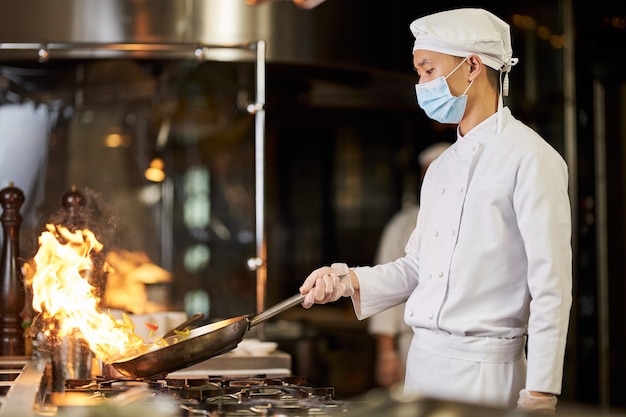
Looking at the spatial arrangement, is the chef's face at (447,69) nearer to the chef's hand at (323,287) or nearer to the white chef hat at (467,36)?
the white chef hat at (467,36)

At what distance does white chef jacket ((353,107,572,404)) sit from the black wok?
0.39 metres

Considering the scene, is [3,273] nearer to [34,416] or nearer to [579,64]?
[34,416]

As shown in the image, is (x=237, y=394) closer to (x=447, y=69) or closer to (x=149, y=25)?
(x=447, y=69)

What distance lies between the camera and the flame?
2.88 metres

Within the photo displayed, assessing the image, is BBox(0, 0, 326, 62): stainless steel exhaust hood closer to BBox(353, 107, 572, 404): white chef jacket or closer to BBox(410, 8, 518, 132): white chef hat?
BBox(410, 8, 518, 132): white chef hat

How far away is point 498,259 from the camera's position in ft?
8.20

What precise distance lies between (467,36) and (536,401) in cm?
96

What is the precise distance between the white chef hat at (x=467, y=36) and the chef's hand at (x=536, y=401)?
747 mm

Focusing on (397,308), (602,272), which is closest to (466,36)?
(397,308)

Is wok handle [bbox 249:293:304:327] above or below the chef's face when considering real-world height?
below

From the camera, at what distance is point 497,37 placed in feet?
8.64

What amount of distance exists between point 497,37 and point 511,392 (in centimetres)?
93

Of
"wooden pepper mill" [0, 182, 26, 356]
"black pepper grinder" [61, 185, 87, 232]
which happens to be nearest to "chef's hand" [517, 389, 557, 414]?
"black pepper grinder" [61, 185, 87, 232]

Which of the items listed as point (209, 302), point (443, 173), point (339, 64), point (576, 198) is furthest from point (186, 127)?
point (443, 173)
